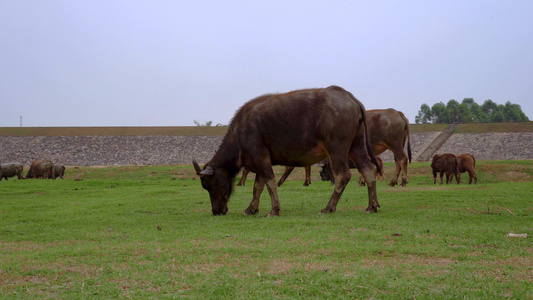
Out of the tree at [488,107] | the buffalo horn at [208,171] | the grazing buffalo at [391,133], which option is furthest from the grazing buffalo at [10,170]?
the tree at [488,107]

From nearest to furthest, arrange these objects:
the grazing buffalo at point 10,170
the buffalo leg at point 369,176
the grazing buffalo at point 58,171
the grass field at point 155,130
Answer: the buffalo leg at point 369,176
the grazing buffalo at point 10,170
the grazing buffalo at point 58,171
the grass field at point 155,130

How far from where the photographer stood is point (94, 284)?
453 centimetres

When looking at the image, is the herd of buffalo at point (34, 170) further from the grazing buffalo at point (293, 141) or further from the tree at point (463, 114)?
the tree at point (463, 114)

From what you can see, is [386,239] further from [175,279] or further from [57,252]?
[57,252]

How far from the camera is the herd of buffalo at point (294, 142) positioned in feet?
31.9

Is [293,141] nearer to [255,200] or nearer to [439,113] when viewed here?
[255,200]

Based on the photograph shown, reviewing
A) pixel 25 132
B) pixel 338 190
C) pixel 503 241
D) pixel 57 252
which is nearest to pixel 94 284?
pixel 57 252

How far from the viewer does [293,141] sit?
1002cm

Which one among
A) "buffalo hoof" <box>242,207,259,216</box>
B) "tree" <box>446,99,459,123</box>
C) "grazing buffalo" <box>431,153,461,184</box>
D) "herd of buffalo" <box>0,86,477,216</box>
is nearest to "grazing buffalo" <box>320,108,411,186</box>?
"grazing buffalo" <box>431,153,461,184</box>

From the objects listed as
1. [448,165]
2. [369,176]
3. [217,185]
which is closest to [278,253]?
[369,176]

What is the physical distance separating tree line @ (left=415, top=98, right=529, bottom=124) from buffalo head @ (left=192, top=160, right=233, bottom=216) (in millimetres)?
92407

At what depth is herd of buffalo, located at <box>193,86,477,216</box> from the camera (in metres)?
9.72

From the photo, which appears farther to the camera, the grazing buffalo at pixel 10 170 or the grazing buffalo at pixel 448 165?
the grazing buffalo at pixel 10 170

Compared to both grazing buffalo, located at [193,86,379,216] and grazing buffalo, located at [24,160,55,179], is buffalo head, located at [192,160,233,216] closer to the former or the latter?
grazing buffalo, located at [193,86,379,216]
